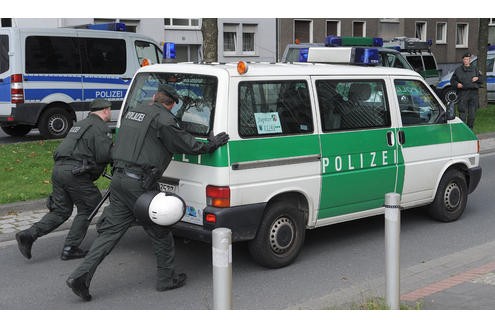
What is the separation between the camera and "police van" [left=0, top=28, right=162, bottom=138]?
14.6 metres

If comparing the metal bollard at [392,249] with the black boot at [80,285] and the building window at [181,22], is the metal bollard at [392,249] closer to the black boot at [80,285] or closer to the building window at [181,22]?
the black boot at [80,285]

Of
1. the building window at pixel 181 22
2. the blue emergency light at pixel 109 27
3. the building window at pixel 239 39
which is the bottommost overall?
the blue emergency light at pixel 109 27

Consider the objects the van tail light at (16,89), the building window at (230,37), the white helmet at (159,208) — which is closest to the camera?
the white helmet at (159,208)

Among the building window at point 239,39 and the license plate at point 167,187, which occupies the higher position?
the building window at point 239,39

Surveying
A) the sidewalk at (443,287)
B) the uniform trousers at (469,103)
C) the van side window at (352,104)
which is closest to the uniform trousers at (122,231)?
the sidewalk at (443,287)

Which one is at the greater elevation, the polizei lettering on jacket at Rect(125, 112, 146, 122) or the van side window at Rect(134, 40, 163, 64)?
the van side window at Rect(134, 40, 163, 64)

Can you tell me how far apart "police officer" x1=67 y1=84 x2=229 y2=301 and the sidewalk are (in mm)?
1300

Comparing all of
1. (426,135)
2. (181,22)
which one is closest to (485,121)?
(426,135)

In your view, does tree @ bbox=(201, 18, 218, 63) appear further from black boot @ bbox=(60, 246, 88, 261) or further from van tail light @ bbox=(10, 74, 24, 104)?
black boot @ bbox=(60, 246, 88, 261)

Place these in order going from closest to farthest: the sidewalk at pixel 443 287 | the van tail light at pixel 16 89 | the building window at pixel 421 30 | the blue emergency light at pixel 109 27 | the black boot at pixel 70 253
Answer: the sidewalk at pixel 443 287
the black boot at pixel 70 253
the van tail light at pixel 16 89
the blue emergency light at pixel 109 27
the building window at pixel 421 30

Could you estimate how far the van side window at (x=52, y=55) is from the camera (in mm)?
14805

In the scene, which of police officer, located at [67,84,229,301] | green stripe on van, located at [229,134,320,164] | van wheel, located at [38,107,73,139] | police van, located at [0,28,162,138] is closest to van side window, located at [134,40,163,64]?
police van, located at [0,28,162,138]

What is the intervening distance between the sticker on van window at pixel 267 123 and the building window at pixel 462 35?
38345 mm

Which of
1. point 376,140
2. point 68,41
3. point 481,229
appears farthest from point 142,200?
point 68,41
